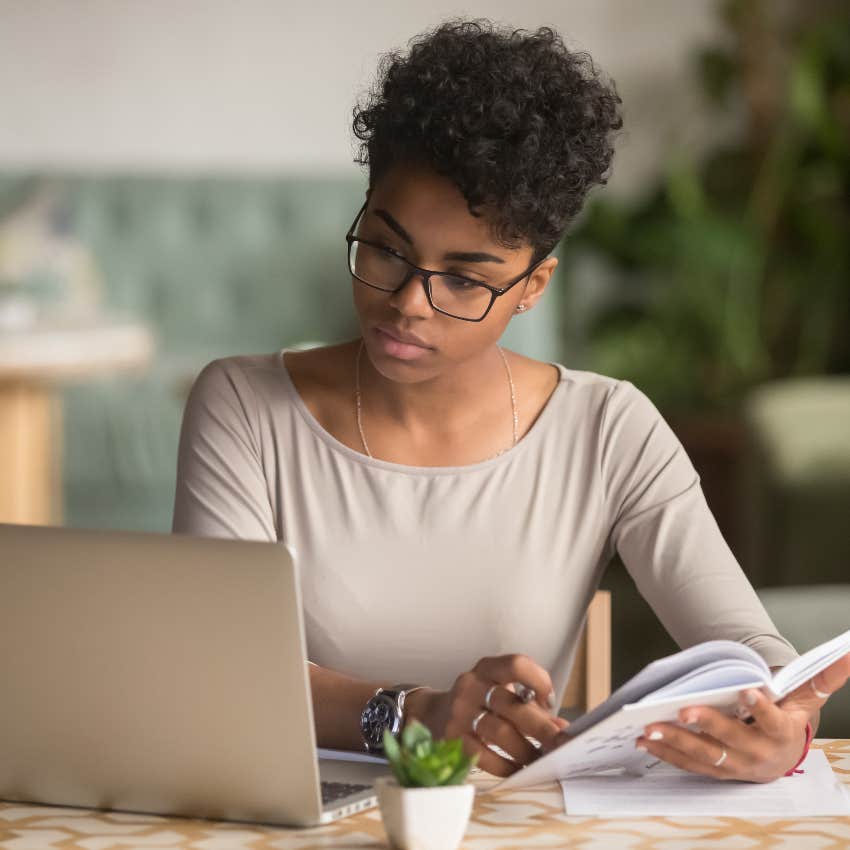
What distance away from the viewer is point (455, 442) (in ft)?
5.38

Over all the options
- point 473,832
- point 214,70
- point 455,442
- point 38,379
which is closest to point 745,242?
point 214,70

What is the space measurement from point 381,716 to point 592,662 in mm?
409

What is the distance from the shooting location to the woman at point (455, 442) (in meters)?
1.40

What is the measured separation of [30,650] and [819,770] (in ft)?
2.15

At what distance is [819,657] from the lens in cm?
122

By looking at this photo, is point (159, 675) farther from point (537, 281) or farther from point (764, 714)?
point (537, 281)

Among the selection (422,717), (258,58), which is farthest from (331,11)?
Answer: (422,717)

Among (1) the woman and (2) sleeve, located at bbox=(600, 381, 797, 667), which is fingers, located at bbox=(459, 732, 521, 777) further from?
(2) sleeve, located at bbox=(600, 381, 797, 667)

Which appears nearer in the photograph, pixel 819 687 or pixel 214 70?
pixel 819 687

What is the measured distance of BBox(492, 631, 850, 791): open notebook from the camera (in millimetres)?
1090

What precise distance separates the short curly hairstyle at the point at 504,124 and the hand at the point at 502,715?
434 mm

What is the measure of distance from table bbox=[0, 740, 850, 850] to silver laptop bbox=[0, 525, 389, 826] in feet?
0.05

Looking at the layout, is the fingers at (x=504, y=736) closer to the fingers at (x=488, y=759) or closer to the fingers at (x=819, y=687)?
the fingers at (x=488, y=759)

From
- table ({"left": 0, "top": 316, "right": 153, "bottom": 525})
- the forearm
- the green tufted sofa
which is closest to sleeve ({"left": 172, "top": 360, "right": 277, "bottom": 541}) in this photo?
the forearm
